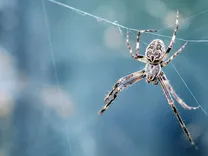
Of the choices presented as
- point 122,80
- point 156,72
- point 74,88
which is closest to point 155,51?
point 156,72

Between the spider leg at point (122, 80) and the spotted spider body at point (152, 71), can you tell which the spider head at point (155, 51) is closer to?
the spotted spider body at point (152, 71)

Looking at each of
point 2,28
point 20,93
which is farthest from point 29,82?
point 2,28

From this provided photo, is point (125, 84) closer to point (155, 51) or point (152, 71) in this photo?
point (152, 71)

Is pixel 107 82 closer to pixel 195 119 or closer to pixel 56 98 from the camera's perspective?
pixel 56 98

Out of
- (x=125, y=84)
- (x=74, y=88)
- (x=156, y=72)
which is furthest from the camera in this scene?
(x=74, y=88)

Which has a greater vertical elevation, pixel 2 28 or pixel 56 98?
pixel 2 28

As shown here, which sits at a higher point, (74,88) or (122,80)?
Result: (74,88)

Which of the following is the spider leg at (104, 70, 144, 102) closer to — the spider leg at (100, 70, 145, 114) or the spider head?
the spider leg at (100, 70, 145, 114)
